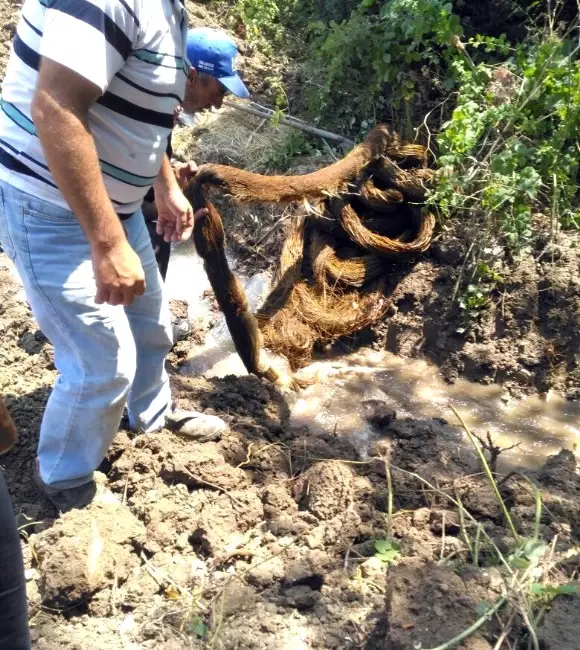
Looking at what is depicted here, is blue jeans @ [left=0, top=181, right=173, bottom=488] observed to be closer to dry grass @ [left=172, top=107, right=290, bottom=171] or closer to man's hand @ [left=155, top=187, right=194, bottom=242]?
man's hand @ [left=155, top=187, right=194, bottom=242]

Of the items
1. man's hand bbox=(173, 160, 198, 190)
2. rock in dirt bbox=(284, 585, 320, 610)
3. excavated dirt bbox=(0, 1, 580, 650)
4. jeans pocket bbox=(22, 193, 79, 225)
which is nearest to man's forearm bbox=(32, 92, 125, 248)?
jeans pocket bbox=(22, 193, 79, 225)

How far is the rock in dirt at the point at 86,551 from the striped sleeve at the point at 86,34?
1.65 m

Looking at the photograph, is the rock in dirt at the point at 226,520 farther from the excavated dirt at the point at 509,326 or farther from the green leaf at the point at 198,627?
the excavated dirt at the point at 509,326

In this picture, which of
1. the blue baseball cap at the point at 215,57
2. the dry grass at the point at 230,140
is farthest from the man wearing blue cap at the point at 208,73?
the dry grass at the point at 230,140

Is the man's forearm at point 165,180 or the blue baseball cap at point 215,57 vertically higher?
the blue baseball cap at point 215,57

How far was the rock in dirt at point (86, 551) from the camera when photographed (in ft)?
8.73

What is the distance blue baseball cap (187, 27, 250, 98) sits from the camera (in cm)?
357

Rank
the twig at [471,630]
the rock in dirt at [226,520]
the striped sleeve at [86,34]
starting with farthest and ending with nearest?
the rock in dirt at [226,520] → the striped sleeve at [86,34] → the twig at [471,630]

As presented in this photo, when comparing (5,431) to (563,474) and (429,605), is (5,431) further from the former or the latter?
(563,474)

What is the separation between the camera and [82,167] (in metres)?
2.26

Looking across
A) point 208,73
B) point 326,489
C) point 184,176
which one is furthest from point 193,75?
point 326,489

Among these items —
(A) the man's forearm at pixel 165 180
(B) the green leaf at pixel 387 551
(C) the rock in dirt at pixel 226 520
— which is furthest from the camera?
(A) the man's forearm at pixel 165 180

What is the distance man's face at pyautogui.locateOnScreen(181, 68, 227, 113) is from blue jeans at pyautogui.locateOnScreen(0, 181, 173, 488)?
38.0 inches

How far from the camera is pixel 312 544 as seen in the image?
9.82 feet
